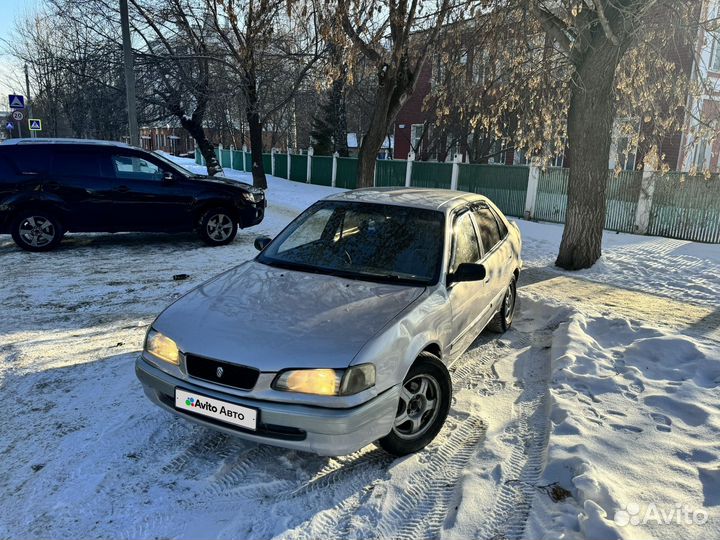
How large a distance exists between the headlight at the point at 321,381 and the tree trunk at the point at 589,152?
6535 millimetres

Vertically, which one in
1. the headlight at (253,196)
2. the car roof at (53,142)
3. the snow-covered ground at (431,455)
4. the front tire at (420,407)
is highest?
the car roof at (53,142)

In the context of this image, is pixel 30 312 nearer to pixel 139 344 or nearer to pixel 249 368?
pixel 139 344

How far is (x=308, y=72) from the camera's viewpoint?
1916cm

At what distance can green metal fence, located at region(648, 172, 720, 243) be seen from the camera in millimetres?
10742

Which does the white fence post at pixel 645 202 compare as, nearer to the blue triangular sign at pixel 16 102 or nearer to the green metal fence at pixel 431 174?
the green metal fence at pixel 431 174

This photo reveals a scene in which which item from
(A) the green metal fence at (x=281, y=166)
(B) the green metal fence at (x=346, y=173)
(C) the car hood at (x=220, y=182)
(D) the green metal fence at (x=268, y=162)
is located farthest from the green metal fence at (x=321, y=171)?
(C) the car hood at (x=220, y=182)

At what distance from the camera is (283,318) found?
3.10m

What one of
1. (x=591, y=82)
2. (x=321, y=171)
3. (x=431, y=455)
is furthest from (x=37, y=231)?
(x=321, y=171)

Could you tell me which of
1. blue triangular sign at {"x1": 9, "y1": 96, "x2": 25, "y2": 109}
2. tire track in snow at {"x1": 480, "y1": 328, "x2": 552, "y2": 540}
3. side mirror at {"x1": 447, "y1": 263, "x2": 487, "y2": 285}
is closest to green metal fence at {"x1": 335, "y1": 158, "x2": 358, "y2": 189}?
blue triangular sign at {"x1": 9, "y1": 96, "x2": 25, "y2": 109}

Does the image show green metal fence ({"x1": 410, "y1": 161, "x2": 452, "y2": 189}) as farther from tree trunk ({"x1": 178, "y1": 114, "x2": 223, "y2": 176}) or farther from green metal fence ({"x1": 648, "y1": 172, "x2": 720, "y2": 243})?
tree trunk ({"x1": 178, "y1": 114, "x2": 223, "y2": 176})

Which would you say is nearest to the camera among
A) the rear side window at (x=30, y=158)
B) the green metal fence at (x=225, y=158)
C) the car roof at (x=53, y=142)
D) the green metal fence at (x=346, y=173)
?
the rear side window at (x=30, y=158)

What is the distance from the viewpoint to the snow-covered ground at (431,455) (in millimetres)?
2650

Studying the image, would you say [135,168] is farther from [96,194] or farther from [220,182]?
[220,182]

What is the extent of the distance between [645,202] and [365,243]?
32.9ft
